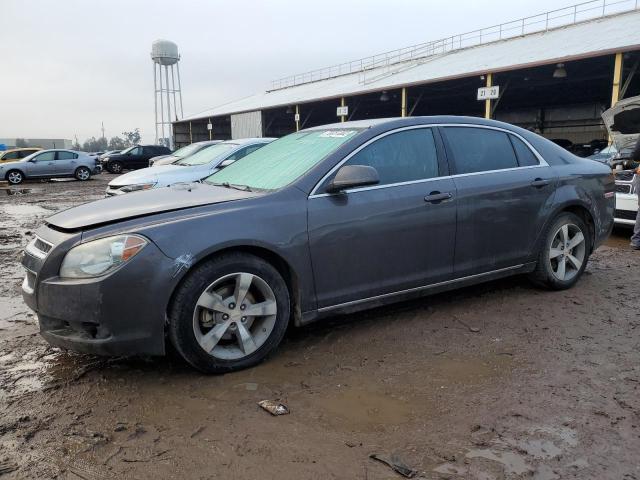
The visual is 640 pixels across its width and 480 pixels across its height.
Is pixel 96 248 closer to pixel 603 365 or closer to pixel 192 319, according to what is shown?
pixel 192 319

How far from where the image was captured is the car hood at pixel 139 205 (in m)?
3.19

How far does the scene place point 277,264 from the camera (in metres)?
3.42

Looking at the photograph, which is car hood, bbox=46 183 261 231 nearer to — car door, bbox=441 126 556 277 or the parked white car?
car door, bbox=441 126 556 277

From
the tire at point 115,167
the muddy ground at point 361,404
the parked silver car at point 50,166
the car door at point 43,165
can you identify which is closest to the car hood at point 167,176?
the muddy ground at point 361,404

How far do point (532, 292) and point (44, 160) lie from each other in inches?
890

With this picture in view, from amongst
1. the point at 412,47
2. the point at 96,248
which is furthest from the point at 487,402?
the point at 412,47

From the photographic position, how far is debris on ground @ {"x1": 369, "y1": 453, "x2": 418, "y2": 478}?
2262 mm

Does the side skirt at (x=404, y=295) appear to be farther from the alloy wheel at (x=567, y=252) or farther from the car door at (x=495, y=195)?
the alloy wheel at (x=567, y=252)

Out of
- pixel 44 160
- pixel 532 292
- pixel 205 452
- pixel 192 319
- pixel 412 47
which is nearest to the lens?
pixel 205 452

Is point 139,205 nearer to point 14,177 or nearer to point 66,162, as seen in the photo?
point 14,177

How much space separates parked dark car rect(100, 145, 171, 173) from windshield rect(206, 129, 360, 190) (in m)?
25.8

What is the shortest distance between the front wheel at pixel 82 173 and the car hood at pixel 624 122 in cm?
2198

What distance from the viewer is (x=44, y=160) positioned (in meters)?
22.3

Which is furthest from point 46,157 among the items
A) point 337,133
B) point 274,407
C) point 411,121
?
point 274,407
